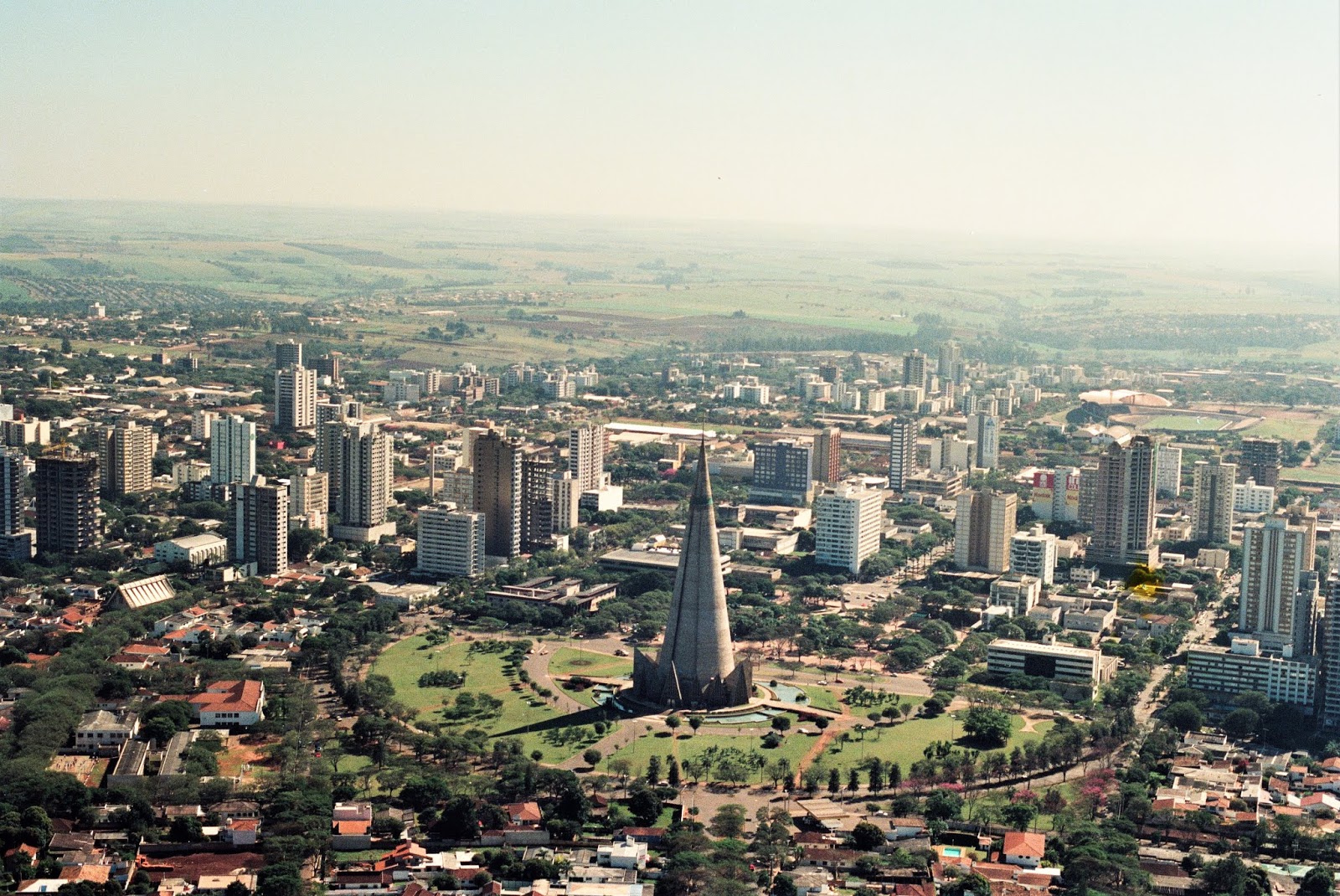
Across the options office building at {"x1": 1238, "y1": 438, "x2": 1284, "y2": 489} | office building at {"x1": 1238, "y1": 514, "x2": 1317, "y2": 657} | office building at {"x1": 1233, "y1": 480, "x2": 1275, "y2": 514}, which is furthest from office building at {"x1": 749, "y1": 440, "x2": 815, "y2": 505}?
office building at {"x1": 1238, "y1": 514, "x2": 1317, "y2": 657}

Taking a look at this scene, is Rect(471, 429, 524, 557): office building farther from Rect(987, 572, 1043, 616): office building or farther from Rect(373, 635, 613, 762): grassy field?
Rect(987, 572, 1043, 616): office building

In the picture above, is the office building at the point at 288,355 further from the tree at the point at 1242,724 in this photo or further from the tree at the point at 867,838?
the tree at the point at 867,838

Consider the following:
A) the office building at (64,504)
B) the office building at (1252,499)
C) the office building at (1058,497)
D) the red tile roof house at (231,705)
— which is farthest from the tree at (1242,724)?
the office building at (64,504)

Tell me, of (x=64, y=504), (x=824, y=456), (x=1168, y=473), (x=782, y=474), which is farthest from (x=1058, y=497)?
(x=64, y=504)

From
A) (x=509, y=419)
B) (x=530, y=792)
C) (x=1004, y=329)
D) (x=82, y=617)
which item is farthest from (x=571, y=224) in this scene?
(x=530, y=792)

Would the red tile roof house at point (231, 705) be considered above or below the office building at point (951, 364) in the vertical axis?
below

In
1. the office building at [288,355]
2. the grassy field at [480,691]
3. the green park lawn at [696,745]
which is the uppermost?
the office building at [288,355]

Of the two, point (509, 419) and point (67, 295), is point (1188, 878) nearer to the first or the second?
point (509, 419)
